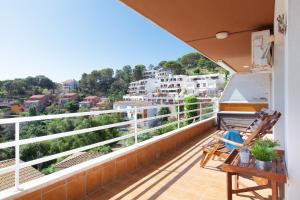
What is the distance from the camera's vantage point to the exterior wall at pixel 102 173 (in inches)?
83.8

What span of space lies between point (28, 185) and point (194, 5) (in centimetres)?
251

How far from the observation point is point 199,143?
5102 millimetres

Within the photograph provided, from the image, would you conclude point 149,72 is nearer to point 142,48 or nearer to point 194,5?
point 142,48

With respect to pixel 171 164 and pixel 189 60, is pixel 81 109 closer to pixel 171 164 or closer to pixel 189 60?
pixel 171 164

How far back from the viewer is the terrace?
4.84 feet

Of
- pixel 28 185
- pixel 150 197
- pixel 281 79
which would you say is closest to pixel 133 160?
pixel 150 197

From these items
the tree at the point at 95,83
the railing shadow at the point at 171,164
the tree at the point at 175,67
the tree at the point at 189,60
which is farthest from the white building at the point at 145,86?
the railing shadow at the point at 171,164

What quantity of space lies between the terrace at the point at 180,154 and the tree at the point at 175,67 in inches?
2216

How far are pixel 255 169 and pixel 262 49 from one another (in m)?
2.16

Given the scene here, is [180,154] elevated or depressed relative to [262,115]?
depressed

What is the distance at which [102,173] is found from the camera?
2.75 metres

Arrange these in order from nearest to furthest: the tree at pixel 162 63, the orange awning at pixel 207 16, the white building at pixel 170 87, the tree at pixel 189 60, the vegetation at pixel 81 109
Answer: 1. the orange awning at pixel 207 16
2. the vegetation at pixel 81 109
3. the white building at pixel 170 87
4. the tree at pixel 189 60
5. the tree at pixel 162 63

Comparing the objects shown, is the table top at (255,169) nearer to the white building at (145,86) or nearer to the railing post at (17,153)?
the railing post at (17,153)

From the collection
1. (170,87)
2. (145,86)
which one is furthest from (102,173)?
(145,86)
